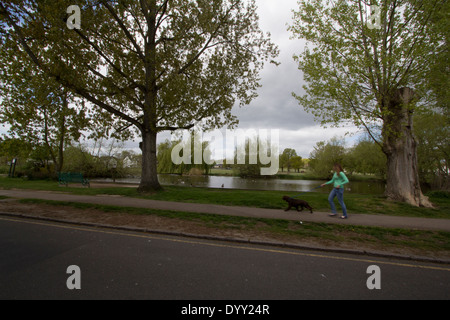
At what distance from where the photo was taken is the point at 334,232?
19.8 ft

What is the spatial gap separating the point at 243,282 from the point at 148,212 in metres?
5.53

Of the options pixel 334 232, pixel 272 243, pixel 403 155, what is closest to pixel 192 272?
pixel 272 243

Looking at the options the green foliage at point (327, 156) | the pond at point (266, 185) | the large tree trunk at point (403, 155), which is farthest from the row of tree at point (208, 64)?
the green foliage at point (327, 156)

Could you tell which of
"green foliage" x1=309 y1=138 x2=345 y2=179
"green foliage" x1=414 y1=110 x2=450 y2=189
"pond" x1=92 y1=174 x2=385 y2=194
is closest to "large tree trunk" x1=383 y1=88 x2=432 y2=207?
"pond" x1=92 y1=174 x2=385 y2=194

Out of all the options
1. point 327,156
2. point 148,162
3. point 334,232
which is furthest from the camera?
point 327,156

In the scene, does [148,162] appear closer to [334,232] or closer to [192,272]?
[192,272]

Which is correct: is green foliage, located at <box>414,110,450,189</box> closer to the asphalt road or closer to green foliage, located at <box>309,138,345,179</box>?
green foliage, located at <box>309,138,345,179</box>

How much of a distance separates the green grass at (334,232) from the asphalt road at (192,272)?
0.93 meters

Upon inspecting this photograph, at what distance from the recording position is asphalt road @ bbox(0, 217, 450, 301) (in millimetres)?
2998

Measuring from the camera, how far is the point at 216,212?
313 inches

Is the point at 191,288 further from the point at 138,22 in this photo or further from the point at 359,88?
→ the point at 138,22

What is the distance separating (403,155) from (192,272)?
40.1 feet

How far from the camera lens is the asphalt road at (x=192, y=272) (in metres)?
3.00

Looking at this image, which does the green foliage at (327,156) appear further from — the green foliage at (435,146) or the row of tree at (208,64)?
the row of tree at (208,64)
